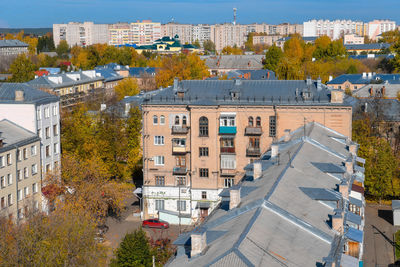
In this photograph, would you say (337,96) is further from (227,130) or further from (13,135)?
(13,135)

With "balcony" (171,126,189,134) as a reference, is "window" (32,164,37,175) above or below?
below

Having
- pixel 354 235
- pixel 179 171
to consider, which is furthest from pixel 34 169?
pixel 354 235

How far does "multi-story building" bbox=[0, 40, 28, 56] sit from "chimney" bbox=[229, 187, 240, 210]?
134998mm

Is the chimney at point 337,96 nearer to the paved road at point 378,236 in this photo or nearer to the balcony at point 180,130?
the paved road at point 378,236

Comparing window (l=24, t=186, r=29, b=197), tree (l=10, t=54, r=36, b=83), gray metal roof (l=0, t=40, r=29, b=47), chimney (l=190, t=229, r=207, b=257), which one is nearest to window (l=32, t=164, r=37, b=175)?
window (l=24, t=186, r=29, b=197)

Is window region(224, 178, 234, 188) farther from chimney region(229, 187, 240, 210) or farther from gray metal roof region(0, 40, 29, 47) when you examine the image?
gray metal roof region(0, 40, 29, 47)

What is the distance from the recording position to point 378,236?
35531 mm

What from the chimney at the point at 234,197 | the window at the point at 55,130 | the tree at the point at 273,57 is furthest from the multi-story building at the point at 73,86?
the chimney at the point at 234,197

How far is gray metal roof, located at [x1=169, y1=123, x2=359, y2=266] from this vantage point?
52.0ft

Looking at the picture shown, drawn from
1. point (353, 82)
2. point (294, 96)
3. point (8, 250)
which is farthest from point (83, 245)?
point (353, 82)

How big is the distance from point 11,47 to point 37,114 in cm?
11710

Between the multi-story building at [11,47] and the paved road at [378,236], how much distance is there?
124 meters

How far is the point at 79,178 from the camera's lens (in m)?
36.0

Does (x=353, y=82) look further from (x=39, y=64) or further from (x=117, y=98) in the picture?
(x=39, y=64)
